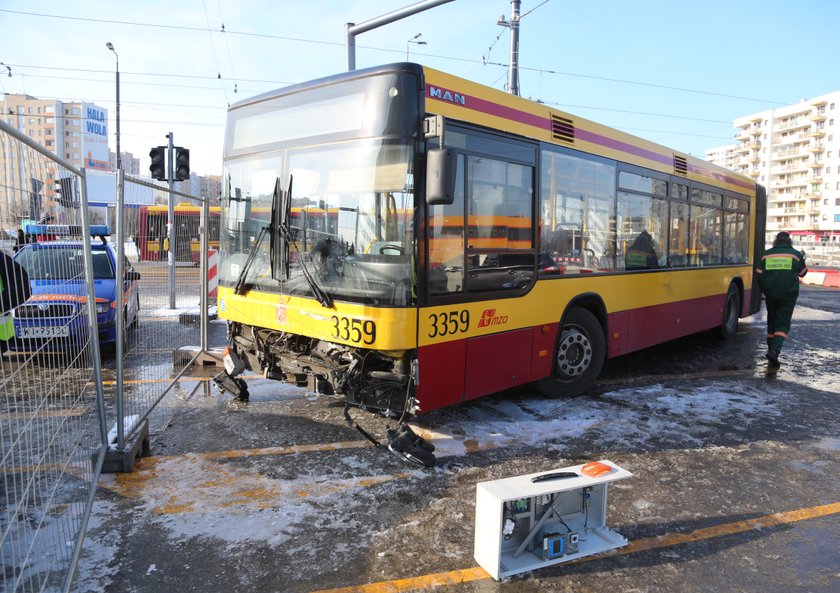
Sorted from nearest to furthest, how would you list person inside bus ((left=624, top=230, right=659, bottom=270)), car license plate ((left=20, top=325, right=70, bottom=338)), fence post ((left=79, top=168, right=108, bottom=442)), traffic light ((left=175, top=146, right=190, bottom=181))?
car license plate ((left=20, top=325, right=70, bottom=338)) → fence post ((left=79, top=168, right=108, bottom=442)) → person inside bus ((left=624, top=230, right=659, bottom=270)) → traffic light ((left=175, top=146, right=190, bottom=181))

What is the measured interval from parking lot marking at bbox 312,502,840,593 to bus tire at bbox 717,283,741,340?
717 centimetres

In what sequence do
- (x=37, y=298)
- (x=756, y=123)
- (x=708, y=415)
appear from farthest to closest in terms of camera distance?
(x=756, y=123)
(x=708, y=415)
(x=37, y=298)

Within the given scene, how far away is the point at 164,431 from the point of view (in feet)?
17.4

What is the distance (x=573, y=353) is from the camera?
21.3ft

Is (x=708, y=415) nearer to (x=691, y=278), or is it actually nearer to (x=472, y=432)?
(x=472, y=432)

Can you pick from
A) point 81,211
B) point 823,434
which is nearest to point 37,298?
point 81,211

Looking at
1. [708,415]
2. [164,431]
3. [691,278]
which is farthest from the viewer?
[691,278]

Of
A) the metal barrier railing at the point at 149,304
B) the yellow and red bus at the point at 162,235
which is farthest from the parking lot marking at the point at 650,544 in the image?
the yellow and red bus at the point at 162,235

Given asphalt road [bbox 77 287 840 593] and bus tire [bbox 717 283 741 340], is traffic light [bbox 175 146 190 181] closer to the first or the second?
asphalt road [bbox 77 287 840 593]

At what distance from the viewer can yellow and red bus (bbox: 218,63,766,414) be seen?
4414mm

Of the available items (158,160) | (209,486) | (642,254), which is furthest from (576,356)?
(158,160)

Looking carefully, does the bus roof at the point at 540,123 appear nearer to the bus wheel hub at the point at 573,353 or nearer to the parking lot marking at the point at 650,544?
the bus wheel hub at the point at 573,353

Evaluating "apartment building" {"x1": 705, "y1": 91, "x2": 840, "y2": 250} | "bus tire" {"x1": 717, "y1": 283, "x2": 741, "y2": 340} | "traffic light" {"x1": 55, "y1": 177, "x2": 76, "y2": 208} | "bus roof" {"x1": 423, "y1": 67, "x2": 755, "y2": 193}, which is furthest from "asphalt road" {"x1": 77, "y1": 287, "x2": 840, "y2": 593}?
"apartment building" {"x1": 705, "y1": 91, "x2": 840, "y2": 250}

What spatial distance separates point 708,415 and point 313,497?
4.37 meters
